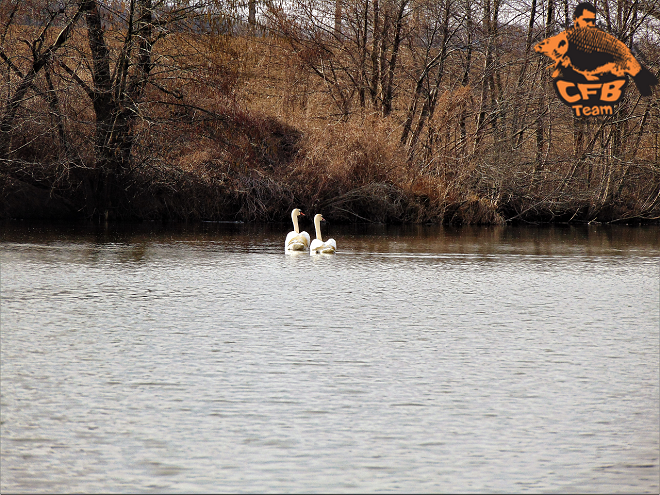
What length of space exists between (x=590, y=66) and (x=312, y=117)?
30.7ft

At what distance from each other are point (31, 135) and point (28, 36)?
258 centimetres

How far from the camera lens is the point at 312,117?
28.4 meters

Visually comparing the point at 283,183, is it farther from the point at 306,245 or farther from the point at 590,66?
the point at 590,66

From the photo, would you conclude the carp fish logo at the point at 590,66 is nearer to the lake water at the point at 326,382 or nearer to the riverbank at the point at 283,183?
the riverbank at the point at 283,183

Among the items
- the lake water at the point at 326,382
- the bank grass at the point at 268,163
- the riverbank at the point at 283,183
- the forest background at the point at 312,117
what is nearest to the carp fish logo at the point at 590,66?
the forest background at the point at 312,117

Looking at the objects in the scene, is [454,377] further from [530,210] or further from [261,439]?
[530,210]

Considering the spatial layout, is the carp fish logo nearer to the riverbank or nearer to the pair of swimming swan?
the riverbank

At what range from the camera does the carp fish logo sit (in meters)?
29.4

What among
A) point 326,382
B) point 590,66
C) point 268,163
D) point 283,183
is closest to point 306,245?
point 326,382

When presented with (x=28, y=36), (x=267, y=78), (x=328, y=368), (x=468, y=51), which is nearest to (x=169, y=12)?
(x=28, y=36)

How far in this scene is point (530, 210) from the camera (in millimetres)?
28656

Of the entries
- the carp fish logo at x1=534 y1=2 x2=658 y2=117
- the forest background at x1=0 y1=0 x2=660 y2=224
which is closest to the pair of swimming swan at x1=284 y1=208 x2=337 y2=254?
the forest background at x1=0 y1=0 x2=660 y2=224

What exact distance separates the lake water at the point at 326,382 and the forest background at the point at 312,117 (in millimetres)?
13281

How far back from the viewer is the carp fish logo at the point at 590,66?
29.4 metres
